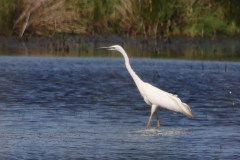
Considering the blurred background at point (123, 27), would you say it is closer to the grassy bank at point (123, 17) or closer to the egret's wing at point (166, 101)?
the grassy bank at point (123, 17)

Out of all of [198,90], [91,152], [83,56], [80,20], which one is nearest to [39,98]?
[198,90]

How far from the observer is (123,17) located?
26438mm

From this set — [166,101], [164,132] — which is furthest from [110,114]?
[164,132]

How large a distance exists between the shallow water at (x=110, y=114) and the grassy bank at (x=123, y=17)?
621 centimetres

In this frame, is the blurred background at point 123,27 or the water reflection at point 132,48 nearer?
the water reflection at point 132,48

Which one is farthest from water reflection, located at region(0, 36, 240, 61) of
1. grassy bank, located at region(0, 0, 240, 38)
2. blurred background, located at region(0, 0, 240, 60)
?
grassy bank, located at region(0, 0, 240, 38)

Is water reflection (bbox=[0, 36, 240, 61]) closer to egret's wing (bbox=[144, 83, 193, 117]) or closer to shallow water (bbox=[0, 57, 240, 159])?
shallow water (bbox=[0, 57, 240, 159])

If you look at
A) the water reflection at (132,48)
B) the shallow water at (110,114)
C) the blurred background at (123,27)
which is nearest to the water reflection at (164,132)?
the shallow water at (110,114)

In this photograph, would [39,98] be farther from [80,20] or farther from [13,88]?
[80,20]

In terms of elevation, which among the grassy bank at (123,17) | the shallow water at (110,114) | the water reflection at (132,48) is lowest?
the shallow water at (110,114)

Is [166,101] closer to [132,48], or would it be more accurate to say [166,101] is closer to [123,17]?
[132,48]

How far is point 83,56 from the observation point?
22.2 m

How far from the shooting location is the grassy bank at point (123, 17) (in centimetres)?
2514

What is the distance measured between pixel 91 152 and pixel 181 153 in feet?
3.90
